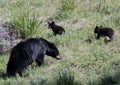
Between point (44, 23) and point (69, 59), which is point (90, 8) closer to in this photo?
point (44, 23)

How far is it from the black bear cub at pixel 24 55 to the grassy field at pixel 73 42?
0.22 m

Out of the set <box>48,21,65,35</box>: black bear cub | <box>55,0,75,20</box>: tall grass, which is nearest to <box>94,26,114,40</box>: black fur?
<box>48,21,65,35</box>: black bear cub

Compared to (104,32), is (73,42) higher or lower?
lower

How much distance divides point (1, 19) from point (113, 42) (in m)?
4.78

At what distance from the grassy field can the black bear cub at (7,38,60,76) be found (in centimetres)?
22

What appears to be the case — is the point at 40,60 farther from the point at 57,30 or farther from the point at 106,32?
the point at 57,30

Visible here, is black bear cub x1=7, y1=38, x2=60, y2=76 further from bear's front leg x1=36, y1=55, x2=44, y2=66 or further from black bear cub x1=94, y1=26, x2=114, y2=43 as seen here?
black bear cub x1=94, y1=26, x2=114, y2=43

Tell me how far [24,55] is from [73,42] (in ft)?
9.26

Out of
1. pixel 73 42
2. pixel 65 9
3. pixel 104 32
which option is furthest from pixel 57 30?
pixel 65 9

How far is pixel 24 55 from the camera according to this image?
940 cm

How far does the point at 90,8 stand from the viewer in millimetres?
14773

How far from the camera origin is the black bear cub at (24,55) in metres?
9.34

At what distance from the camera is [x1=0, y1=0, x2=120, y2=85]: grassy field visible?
8820 mm

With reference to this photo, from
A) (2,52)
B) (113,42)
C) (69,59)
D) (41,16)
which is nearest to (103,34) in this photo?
(113,42)
